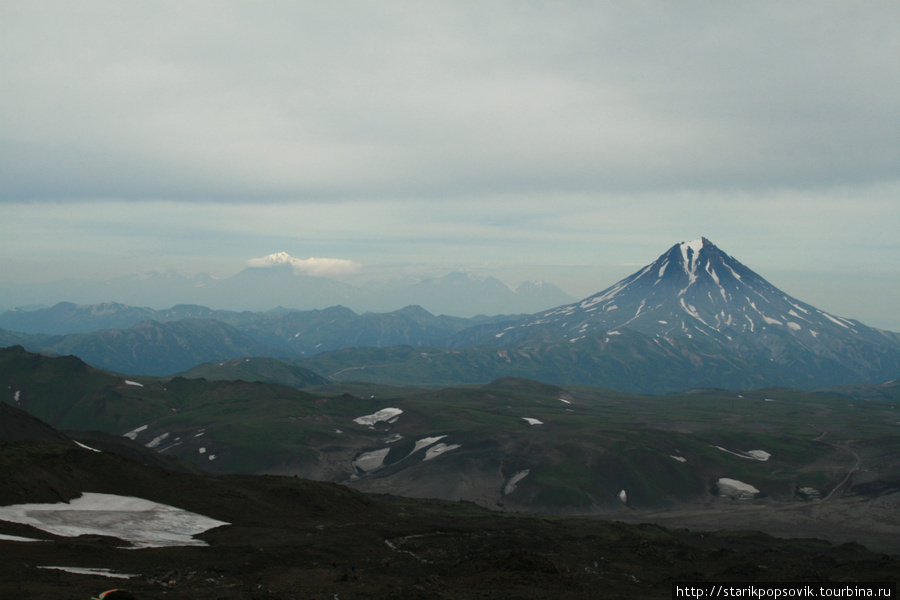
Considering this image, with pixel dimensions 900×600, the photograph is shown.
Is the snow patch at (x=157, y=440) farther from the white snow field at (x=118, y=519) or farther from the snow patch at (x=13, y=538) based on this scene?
the snow patch at (x=13, y=538)

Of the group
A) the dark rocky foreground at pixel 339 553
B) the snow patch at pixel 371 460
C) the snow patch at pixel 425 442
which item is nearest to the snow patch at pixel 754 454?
the snow patch at pixel 425 442

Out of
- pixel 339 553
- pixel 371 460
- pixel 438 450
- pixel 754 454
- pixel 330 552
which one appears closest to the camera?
pixel 330 552

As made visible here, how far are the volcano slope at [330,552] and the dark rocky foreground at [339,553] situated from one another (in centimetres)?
16

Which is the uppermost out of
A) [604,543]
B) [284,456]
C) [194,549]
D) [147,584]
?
[147,584]

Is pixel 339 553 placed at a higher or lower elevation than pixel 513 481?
higher

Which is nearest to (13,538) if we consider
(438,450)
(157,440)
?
(438,450)

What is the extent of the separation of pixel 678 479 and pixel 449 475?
54460 millimetres

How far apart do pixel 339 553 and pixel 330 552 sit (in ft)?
2.67

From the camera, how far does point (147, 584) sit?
118 ft

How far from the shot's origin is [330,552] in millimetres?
53781

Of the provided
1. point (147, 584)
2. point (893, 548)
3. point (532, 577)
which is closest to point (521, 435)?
point (893, 548)

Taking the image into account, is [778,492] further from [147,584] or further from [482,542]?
[147,584]

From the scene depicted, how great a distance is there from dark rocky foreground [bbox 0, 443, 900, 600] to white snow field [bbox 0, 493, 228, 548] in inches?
72.5

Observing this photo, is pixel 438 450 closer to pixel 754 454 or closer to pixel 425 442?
pixel 425 442
